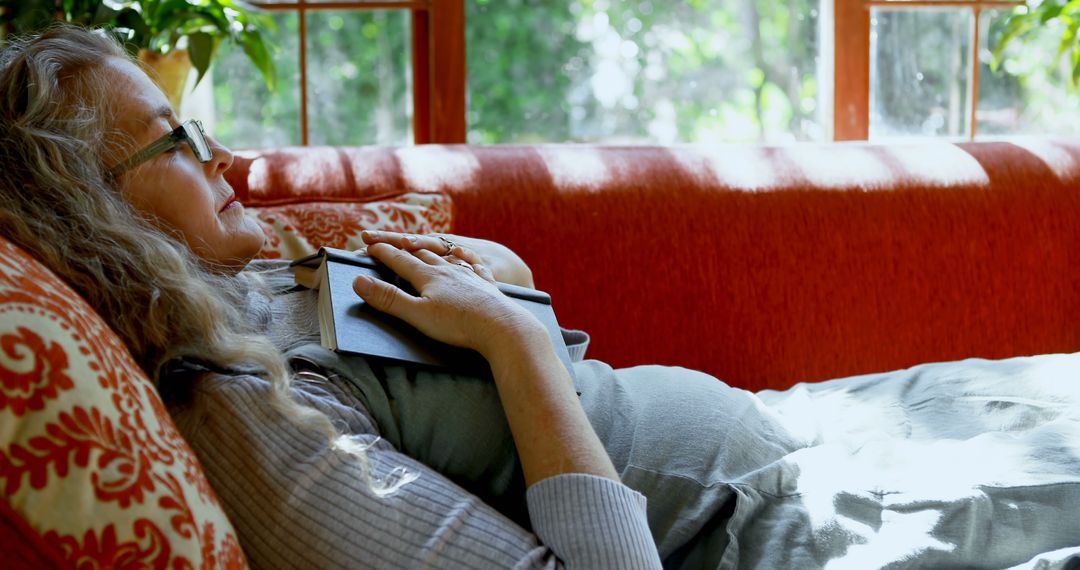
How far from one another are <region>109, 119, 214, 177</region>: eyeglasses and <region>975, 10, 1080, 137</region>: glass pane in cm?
225

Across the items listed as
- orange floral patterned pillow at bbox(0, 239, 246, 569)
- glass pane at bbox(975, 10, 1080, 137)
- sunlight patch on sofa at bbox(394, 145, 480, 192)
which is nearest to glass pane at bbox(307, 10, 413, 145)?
sunlight patch on sofa at bbox(394, 145, 480, 192)

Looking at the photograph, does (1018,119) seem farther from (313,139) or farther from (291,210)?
(291,210)

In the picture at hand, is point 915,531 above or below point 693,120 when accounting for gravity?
below

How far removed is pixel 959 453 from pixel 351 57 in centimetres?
188

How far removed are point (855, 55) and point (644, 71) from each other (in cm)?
54

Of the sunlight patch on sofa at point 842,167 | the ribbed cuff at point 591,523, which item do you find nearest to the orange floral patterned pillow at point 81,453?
the ribbed cuff at point 591,523

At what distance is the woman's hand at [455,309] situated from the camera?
0.98 m

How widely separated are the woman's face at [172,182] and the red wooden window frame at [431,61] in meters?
1.38

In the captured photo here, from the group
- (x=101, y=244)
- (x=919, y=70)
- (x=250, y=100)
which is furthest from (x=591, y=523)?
(x=919, y=70)

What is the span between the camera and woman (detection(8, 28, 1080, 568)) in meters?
0.83

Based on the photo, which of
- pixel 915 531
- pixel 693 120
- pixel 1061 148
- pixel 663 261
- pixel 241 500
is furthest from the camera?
pixel 693 120

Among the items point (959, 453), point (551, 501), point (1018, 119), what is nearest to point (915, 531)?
point (959, 453)

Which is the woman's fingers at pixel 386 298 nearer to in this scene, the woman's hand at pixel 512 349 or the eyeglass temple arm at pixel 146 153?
the woman's hand at pixel 512 349

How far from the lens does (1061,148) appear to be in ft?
6.81
